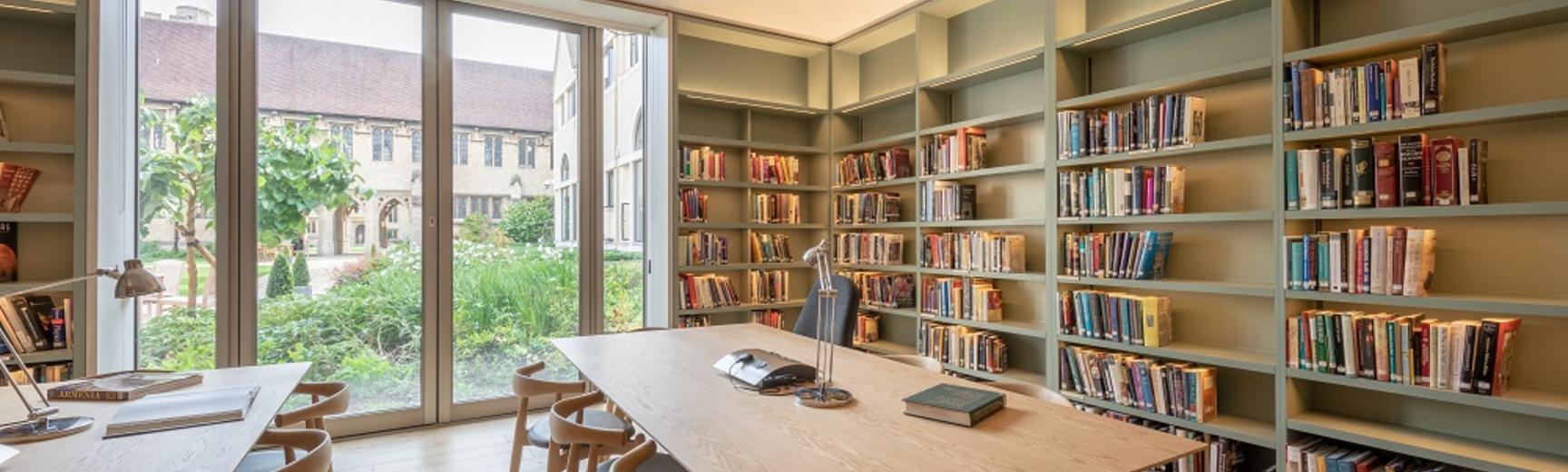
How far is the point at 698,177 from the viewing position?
468 cm

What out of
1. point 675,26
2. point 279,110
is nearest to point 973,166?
point 675,26

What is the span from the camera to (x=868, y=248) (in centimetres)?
480

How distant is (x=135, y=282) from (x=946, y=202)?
3626mm

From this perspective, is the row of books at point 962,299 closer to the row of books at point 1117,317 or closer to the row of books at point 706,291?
the row of books at point 1117,317

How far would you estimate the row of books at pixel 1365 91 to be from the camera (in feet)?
7.11

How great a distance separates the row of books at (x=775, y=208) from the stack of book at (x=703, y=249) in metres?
0.31

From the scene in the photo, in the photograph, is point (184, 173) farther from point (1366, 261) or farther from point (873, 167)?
point (1366, 261)

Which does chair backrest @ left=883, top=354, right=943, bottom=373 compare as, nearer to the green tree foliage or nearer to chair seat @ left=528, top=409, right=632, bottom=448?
chair seat @ left=528, top=409, right=632, bottom=448

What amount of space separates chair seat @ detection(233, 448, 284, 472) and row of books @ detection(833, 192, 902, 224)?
138 inches

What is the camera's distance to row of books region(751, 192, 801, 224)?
4.89 metres

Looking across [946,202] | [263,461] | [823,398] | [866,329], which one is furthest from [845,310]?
[263,461]

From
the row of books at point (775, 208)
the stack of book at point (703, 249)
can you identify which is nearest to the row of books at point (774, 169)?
the row of books at point (775, 208)

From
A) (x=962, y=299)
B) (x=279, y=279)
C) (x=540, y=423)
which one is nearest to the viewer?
(x=540, y=423)

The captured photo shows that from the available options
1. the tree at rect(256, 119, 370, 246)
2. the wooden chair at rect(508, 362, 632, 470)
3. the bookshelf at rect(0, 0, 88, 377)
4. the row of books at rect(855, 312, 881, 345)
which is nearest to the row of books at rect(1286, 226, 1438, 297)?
the wooden chair at rect(508, 362, 632, 470)
